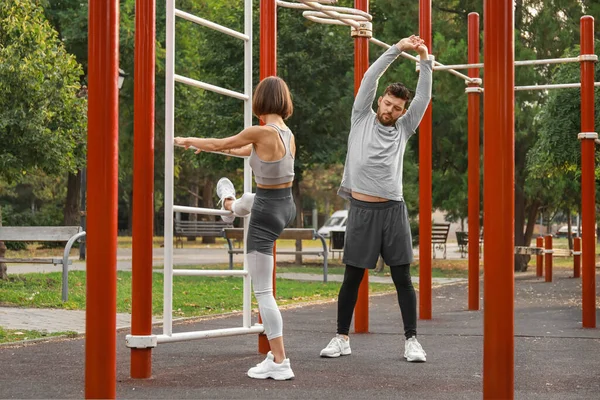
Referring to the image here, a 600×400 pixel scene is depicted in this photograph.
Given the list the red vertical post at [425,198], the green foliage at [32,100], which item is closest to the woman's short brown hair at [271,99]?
the red vertical post at [425,198]

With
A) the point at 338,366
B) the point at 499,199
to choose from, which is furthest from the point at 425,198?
the point at 499,199

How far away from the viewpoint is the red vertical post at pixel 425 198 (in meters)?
9.52

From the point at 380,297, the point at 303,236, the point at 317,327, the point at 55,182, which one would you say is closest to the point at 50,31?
the point at 303,236

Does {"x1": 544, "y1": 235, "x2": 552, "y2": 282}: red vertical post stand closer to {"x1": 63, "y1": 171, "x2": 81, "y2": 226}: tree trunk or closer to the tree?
the tree

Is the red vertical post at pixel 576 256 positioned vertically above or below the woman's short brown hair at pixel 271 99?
below

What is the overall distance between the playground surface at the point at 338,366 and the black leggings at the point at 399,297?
24 cm

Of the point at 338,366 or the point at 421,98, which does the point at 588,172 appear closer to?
the point at 421,98

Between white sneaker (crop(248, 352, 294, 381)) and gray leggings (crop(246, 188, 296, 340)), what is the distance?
15 centimetres

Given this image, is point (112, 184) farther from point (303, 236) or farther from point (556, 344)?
point (303, 236)

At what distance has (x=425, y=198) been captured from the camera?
9.48 metres

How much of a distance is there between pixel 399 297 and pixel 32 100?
908 centimetres

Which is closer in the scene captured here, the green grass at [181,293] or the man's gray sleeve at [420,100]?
the man's gray sleeve at [420,100]

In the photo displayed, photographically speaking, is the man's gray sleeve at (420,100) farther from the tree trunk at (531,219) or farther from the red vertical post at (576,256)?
the tree trunk at (531,219)

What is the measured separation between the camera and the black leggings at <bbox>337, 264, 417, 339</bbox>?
663cm
